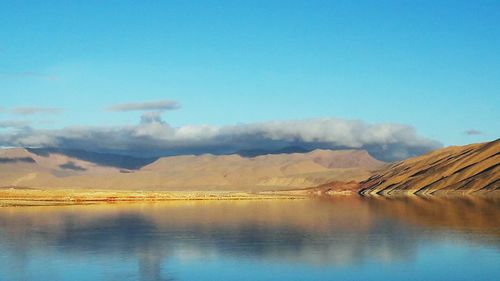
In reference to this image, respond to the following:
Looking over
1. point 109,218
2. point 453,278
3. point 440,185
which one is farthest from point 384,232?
point 440,185

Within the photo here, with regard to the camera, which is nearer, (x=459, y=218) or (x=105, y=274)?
(x=105, y=274)

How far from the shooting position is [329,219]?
3214 inches

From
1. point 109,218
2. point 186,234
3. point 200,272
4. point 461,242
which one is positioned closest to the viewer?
point 200,272

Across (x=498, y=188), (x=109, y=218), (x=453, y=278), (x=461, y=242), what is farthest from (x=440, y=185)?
(x=453, y=278)

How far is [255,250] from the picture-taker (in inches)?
1983

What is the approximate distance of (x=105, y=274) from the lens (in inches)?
1554

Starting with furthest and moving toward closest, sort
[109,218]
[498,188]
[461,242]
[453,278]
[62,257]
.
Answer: [498,188] < [109,218] < [461,242] < [62,257] < [453,278]

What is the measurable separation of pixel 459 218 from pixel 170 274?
51548 millimetres

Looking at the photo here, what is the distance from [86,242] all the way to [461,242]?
108 ft

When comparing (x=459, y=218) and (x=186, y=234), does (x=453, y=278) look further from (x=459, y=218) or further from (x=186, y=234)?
(x=459, y=218)

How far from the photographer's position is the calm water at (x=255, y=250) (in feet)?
132

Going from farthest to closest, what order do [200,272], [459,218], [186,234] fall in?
[459,218]
[186,234]
[200,272]

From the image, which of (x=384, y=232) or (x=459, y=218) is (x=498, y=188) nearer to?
(x=459, y=218)

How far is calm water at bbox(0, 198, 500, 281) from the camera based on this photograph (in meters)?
40.1
